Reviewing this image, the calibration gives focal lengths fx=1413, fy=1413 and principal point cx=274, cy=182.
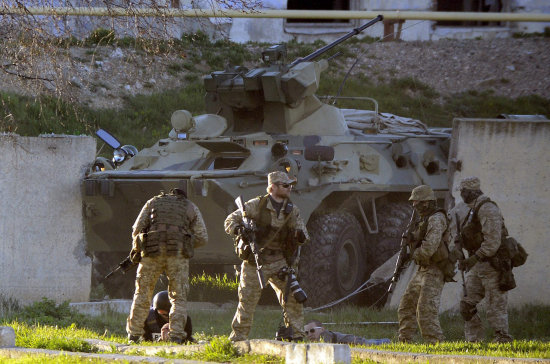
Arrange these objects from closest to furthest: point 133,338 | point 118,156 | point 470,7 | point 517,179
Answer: point 133,338
point 517,179
point 118,156
point 470,7

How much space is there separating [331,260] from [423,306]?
166 inches

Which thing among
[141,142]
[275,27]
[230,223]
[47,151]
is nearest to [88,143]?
[47,151]

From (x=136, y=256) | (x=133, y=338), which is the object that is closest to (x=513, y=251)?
(x=136, y=256)

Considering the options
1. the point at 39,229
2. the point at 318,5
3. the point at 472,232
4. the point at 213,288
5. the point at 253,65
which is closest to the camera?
the point at 472,232

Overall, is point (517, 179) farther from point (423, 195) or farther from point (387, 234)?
point (423, 195)

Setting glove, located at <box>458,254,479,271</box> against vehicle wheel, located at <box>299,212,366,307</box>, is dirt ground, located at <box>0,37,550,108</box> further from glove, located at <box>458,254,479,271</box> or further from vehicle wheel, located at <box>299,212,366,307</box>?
glove, located at <box>458,254,479,271</box>

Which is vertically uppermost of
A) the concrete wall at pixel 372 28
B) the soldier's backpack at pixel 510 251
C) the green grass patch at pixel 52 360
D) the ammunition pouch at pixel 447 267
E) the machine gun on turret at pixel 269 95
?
the concrete wall at pixel 372 28

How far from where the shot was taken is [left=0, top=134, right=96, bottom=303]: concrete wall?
50.4 feet

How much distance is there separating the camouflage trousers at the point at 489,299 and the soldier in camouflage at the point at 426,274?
47 centimetres

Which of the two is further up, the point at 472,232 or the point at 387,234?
the point at 387,234

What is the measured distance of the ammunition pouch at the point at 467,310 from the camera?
12305 millimetres

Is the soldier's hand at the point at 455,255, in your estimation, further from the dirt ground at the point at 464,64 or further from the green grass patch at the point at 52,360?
the dirt ground at the point at 464,64

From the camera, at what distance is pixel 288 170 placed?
52.5 ft

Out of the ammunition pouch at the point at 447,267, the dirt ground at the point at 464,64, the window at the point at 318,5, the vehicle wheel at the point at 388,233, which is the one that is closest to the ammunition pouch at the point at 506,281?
the ammunition pouch at the point at 447,267
